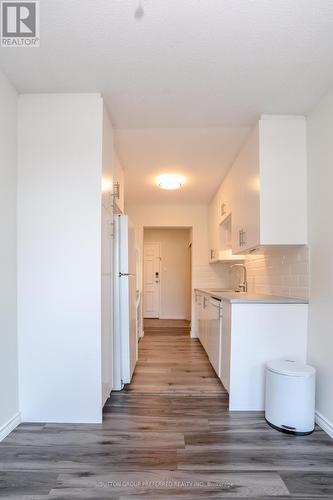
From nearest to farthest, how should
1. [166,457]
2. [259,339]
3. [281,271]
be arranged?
[166,457]
[259,339]
[281,271]

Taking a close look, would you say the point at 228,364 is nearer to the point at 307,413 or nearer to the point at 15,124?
the point at 307,413

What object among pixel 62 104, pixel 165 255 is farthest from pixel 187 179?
pixel 165 255

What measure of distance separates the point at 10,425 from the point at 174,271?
589cm

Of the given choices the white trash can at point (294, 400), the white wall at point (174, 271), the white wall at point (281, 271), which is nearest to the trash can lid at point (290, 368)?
the white trash can at point (294, 400)

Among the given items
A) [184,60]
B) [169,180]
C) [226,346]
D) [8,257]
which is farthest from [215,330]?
[184,60]

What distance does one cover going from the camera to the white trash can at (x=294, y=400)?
2133 millimetres

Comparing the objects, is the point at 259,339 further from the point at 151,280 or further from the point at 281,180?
the point at 151,280

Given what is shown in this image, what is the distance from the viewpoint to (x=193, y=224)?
5656mm

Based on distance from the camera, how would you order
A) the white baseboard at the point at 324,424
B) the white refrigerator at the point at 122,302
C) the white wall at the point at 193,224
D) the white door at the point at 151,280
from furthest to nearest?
the white door at the point at 151,280 → the white wall at the point at 193,224 → the white refrigerator at the point at 122,302 → the white baseboard at the point at 324,424

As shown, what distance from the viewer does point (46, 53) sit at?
5.93 feet

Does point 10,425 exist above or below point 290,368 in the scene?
below

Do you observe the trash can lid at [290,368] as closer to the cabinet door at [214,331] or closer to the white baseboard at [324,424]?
the white baseboard at [324,424]

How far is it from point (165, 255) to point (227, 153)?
15.6ft

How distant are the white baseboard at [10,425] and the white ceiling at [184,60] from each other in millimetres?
2409
